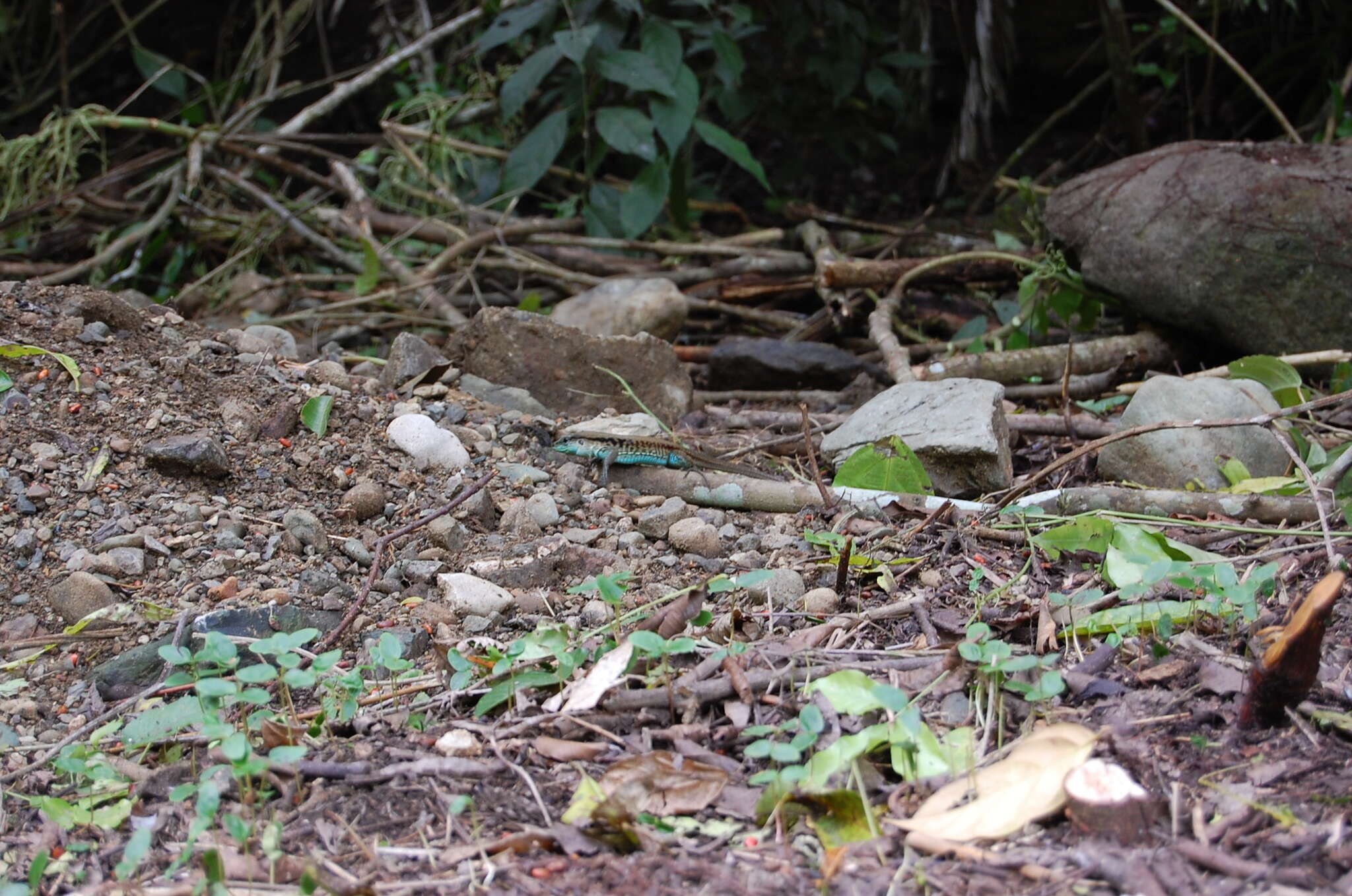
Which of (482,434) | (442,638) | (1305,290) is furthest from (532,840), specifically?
(1305,290)

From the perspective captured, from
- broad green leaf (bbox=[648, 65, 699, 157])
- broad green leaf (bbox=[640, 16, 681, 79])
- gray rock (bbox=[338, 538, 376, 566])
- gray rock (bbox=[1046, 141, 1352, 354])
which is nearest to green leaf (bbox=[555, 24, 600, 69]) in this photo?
broad green leaf (bbox=[640, 16, 681, 79])

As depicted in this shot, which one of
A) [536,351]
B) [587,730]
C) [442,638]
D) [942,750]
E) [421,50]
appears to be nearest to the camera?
[942,750]

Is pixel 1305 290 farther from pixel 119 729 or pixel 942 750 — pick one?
pixel 119 729

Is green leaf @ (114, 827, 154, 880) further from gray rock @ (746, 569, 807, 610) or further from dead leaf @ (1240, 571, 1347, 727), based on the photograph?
dead leaf @ (1240, 571, 1347, 727)

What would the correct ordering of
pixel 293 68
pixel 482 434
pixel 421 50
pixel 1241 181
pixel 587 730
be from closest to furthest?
pixel 587 730
pixel 482 434
pixel 1241 181
pixel 421 50
pixel 293 68

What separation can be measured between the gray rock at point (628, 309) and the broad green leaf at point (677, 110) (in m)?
0.53

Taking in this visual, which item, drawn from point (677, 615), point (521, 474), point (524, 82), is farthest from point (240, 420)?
point (524, 82)

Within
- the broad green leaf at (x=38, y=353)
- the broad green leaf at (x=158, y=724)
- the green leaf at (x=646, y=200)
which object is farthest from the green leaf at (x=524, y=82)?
the broad green leaf at (x=158, y=724)

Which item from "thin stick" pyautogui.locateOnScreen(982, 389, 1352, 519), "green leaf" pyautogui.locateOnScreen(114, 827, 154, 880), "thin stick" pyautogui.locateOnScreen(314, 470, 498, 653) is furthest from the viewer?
"thin stick" pyautogui.locateOnScreen(982, 389, 1352, 519)

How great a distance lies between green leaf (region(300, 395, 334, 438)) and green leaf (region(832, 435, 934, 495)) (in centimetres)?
110

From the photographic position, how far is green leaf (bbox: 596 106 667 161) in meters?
3.89

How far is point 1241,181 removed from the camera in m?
3.27

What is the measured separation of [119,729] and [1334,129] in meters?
4.43

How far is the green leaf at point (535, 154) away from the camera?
4016 millimetres
